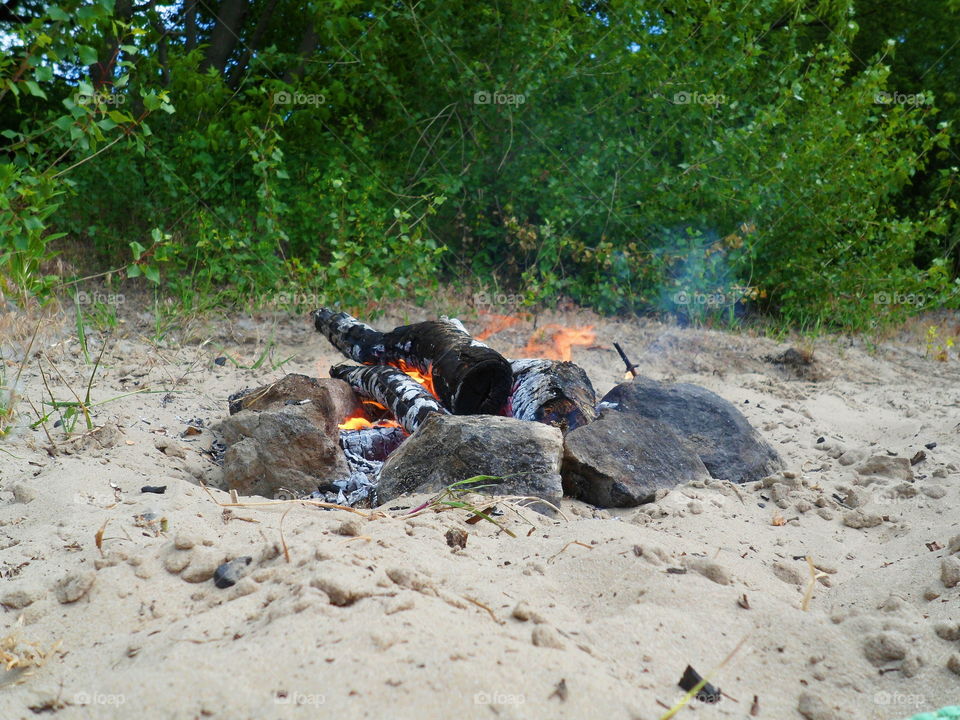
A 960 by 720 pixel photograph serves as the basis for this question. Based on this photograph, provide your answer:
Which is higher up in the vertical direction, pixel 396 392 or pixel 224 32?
pixel 224 32

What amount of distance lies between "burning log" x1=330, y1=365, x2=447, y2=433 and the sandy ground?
919 mm

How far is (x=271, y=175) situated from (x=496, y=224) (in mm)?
2419

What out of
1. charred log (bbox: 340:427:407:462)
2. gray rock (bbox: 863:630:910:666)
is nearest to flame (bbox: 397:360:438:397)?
charred log (bbox: 340:427:407:462)

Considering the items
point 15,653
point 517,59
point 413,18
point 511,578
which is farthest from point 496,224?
point 15,653

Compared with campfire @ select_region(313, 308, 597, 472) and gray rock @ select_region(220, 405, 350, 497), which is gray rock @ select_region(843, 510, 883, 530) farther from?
gray rock @ select_region(220, 405, 350, 497)

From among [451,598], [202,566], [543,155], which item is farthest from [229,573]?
[543,155]

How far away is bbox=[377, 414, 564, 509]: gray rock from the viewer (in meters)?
2.98

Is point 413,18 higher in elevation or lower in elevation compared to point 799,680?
higher

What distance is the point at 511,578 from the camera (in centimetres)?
215

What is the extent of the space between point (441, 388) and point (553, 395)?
0.62m

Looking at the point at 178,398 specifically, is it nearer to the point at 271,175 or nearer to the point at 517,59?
the point at 271,175

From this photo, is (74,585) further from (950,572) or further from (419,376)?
(419,376)

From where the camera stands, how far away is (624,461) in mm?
3311

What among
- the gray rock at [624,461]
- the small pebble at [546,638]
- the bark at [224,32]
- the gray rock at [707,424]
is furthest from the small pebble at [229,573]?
the bark at [224,32]
